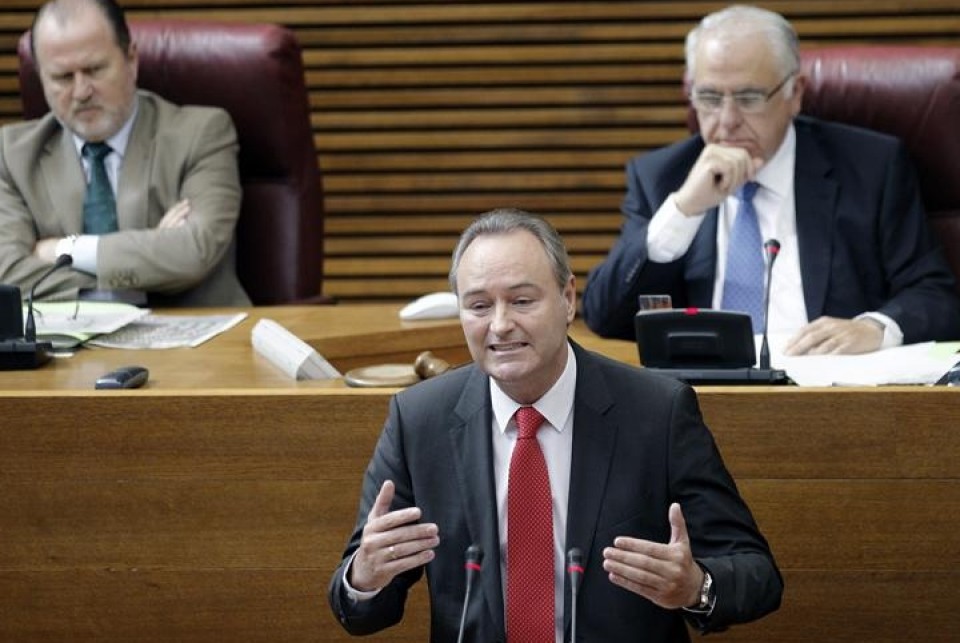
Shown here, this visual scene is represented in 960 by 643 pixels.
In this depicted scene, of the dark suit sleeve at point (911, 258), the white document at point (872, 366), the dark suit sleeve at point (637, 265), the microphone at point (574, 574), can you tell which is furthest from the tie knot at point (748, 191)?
the microphone at point (574, 574)

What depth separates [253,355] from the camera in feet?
9.55

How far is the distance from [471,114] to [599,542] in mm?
2994

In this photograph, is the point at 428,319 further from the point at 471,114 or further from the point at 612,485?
the point at 471,114

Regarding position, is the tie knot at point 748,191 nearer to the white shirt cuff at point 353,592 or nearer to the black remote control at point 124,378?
the black remote control at point 124,378

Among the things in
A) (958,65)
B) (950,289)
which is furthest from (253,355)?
(958,65)

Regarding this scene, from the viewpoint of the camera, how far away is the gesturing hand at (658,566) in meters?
1.84

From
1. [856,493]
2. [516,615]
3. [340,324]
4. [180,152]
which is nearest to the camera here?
[516,615]

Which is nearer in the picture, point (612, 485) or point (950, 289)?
point (612, 485)

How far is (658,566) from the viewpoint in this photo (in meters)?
1.85

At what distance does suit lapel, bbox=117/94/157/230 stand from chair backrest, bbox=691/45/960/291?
4.71 ft

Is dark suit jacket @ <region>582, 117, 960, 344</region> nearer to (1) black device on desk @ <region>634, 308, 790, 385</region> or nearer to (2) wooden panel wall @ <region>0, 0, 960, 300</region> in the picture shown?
(1) black device on desk @ <region>634, 308, 790, 385</region>

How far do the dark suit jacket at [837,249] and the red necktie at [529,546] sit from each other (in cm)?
111

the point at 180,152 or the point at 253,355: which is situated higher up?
the point at 180,152

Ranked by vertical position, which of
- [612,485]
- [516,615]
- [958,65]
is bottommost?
[516,615]
